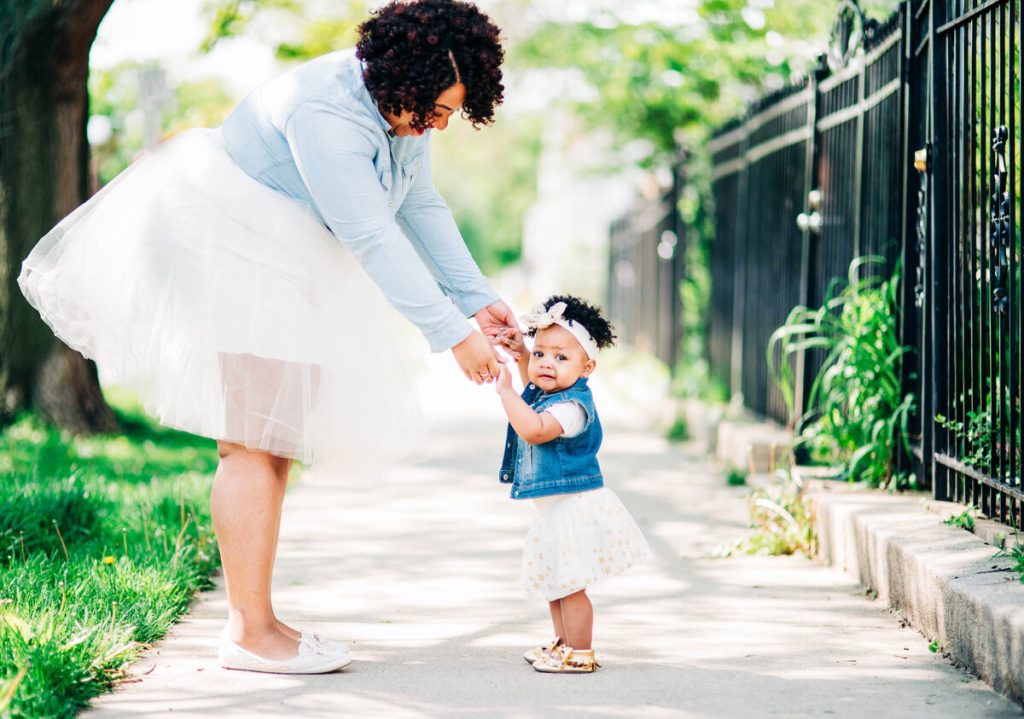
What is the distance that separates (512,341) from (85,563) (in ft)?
5.68

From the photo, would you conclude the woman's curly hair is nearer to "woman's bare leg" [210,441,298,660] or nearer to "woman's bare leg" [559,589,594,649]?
"woman's bare leg" [210,441,298,660]

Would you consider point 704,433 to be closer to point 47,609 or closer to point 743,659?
point 743,659

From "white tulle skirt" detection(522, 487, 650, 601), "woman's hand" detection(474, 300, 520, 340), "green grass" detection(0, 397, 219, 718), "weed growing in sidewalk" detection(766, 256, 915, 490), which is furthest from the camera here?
"weed growing in sidewalk" detection(766, 256, 915, 490)

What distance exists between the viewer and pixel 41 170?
725 centimetres

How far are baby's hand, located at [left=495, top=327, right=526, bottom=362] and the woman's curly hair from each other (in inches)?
26.2

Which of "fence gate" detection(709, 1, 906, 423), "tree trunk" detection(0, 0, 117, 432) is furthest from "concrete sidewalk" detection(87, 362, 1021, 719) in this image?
"tree trunk" detection(0, 0, 117, 432)

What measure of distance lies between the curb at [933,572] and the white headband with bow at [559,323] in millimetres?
1223

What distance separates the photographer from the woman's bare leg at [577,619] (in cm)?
351

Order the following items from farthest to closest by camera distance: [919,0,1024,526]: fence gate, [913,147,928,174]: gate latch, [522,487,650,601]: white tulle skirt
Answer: [913,147,928,174]: gate latch → [919,0,1024,526]: fence gate → [522,487,650,601]: white tulle skirt

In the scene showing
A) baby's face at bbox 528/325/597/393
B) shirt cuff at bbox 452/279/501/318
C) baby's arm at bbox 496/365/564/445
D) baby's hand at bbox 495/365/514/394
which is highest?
shirt cuff at bbox 452/279/501/318

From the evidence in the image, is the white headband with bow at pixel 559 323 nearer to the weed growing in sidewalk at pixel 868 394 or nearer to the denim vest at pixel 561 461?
the denim vest at pixel 561 461

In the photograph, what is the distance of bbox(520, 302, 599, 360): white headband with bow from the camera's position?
11.7 ft

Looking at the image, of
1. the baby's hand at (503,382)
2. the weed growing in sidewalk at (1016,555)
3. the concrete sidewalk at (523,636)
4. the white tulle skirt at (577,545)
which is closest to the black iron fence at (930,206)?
the weed growing in sidewalk at (1016,555)

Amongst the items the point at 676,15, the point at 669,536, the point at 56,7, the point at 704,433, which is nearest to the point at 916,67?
the point at 669,536
